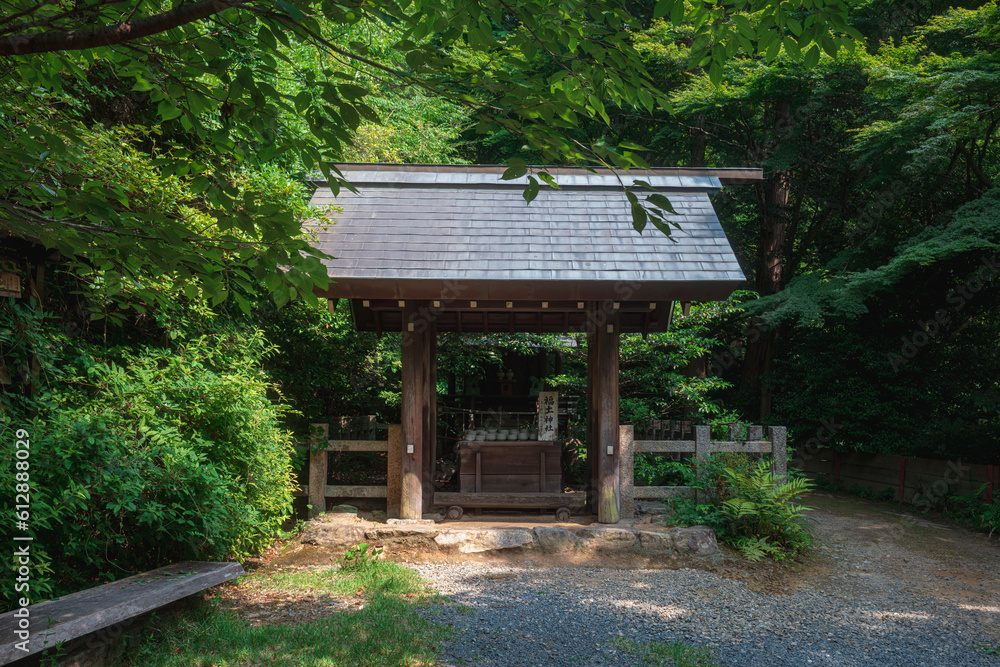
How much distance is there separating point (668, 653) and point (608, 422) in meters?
3.14

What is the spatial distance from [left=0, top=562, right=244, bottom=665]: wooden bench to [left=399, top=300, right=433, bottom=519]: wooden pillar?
2679 millimetres

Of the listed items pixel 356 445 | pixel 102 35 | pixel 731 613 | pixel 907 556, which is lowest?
pixel 907 556

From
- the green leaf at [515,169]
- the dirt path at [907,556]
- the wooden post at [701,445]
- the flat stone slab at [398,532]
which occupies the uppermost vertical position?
the green leaf at [515,169]

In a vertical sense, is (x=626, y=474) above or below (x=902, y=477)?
above

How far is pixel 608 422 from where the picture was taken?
7000 millimetres

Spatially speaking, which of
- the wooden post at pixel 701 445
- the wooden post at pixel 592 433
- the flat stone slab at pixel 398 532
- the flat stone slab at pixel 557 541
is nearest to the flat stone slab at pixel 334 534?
the flat stone slab at pixel 398 532

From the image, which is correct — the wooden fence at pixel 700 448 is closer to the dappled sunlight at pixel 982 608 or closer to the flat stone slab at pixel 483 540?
the flat stone slab at pixel 483 540

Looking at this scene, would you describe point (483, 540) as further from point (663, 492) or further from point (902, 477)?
point (902, 477)

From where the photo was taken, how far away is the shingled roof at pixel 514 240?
6.43m

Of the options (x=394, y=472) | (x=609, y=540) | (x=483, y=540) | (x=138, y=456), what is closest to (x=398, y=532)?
(x=394, y=472)

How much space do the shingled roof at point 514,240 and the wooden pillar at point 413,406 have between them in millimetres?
599

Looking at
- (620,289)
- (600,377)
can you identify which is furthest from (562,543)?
(620,289)

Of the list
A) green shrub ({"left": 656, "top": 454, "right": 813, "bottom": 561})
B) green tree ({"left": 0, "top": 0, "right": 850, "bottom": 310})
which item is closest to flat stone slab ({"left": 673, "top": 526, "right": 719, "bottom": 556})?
green shrub ({"left": 656, "top": 454, "right": 813, "bottom": 561})

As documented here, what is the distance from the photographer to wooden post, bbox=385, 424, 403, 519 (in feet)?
23.4
